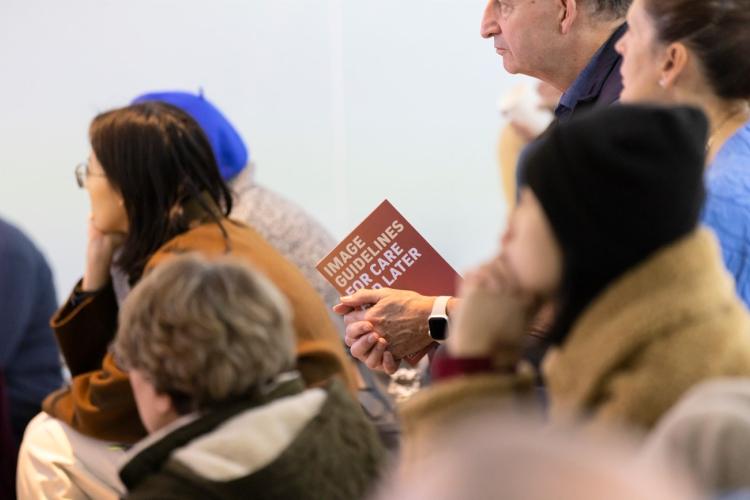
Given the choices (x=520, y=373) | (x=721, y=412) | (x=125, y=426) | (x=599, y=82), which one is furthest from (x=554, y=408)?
(x=125, y=426)

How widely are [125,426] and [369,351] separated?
750mm

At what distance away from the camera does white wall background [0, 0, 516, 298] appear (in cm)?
509

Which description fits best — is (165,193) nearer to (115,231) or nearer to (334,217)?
(115,231)

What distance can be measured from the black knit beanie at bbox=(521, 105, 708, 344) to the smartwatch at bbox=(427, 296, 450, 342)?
1090 millimetres

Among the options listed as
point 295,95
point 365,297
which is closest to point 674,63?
point 365,297

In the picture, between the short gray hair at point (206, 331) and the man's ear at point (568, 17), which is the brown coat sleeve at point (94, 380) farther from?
the man's ear at point (568, 17)

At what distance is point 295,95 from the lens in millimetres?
5203

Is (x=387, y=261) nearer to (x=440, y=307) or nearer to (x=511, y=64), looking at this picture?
(x=440, y=307)

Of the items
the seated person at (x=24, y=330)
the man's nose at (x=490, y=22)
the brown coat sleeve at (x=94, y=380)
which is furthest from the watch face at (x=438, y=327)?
the seated person at (x=24, y=330)

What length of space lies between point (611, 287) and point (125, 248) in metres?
2.00

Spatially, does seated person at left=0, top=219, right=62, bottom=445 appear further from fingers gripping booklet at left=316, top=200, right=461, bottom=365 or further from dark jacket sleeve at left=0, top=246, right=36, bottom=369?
fingers gripping booklet at left=316, top=200, right=461, bottom=365

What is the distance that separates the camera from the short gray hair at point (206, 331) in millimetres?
2008

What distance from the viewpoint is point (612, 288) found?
137 cm

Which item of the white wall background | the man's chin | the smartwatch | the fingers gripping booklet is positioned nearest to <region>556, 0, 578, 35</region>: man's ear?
the man's chin
